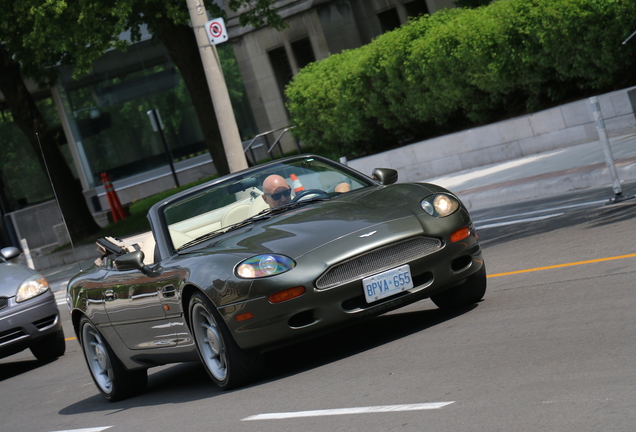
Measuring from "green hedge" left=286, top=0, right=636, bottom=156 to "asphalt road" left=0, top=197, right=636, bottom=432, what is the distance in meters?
7.42

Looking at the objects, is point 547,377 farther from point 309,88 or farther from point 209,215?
point 309,88

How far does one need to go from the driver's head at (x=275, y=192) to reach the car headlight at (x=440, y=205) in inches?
47.0

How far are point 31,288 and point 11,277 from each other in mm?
295

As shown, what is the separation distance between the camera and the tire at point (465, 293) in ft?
25.1

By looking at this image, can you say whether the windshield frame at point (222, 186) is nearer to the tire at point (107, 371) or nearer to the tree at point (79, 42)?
the tire at point (107, 371)

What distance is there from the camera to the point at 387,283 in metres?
6.81

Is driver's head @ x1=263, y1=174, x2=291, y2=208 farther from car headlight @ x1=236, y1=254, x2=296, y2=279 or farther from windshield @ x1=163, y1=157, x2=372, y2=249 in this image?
car headlight @ x1=236, y1=254, x2=296, y2=279

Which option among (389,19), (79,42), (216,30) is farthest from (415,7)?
(216,30)

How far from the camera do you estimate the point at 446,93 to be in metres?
20.7

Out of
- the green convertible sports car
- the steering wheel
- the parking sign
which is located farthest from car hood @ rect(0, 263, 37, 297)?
the parking sign

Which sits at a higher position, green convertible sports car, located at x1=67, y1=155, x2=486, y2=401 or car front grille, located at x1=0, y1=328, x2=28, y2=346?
green convertible sports car, located at x1=67, y1=155, x2=486, y2=401

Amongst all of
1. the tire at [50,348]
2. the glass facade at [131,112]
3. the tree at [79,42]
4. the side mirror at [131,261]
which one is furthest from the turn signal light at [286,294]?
the glass facade at [131,112]

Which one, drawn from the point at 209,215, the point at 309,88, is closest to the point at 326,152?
the point at 309,88

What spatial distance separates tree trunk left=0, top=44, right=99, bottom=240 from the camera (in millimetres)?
29344
